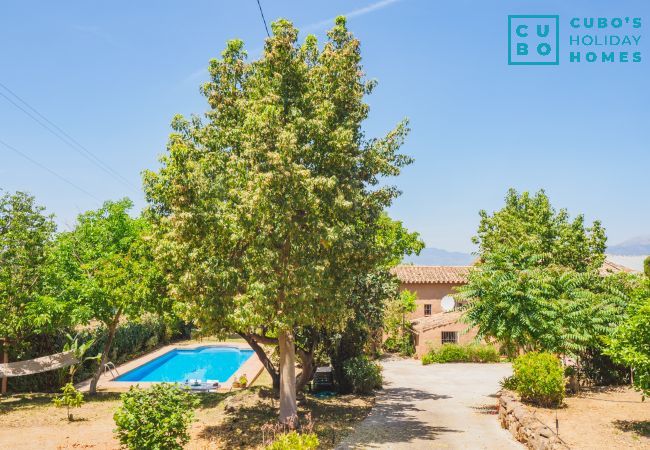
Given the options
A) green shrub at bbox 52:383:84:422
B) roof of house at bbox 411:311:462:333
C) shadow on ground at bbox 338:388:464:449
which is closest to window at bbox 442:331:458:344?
roof of house at bbox 411:311:462:333

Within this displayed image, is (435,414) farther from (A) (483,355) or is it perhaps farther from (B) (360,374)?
(A) (483,355)

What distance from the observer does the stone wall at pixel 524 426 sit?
41.0ft

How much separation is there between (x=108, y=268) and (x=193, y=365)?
17510 millimetres

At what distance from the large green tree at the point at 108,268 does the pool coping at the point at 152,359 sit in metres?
2.65

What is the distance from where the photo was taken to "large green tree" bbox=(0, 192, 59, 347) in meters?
19.5

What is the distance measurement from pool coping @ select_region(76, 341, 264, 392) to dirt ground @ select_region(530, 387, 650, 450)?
13632 mm

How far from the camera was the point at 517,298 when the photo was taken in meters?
17.0

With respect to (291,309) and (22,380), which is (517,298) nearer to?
(291,309)

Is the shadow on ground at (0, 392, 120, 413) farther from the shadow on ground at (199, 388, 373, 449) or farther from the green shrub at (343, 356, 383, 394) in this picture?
the green shrub at (343, 356, 383, 394)

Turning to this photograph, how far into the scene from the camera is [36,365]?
21344 mm

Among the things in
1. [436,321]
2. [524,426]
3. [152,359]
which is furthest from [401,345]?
[524,426]

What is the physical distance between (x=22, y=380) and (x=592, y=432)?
23608mm

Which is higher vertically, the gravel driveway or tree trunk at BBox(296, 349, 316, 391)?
tree trunk at BBox(296, 349, 316, 391)

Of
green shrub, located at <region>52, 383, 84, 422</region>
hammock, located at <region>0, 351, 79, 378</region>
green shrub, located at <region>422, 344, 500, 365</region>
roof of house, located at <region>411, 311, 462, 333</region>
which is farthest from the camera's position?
roof of house, located at <region>411, 311, 462, 333</region>
